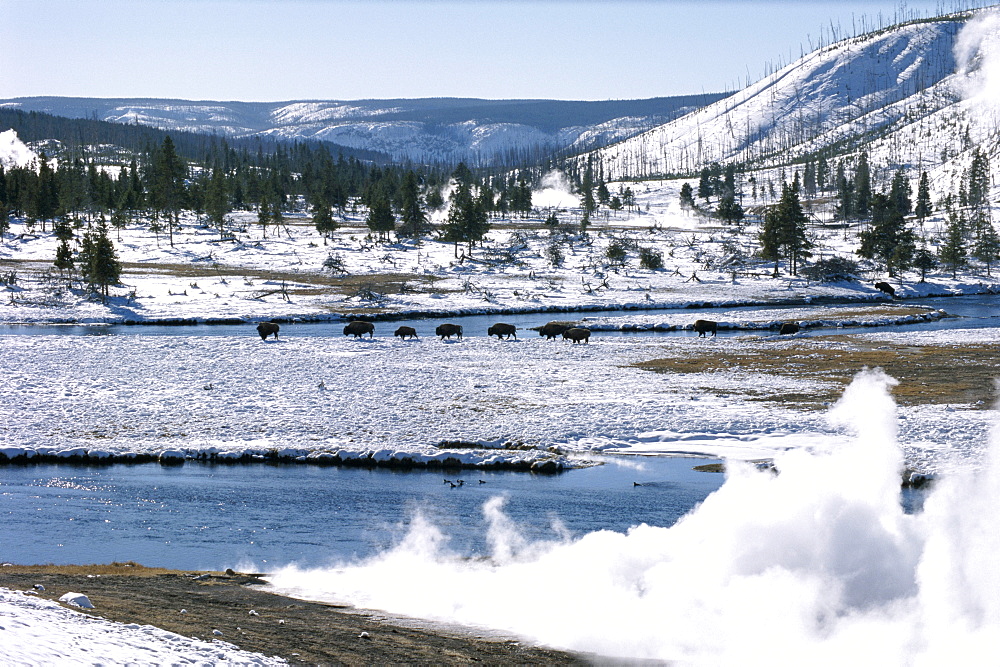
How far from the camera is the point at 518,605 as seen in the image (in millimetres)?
14656

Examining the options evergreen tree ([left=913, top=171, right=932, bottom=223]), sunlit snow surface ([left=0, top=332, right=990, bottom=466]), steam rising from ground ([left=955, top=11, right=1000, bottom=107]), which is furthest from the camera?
evergreen tree ([left=913, top=171, right=932, bottom=223])

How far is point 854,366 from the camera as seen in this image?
3862cm

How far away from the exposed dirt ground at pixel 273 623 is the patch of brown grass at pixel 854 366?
2033 centimetres

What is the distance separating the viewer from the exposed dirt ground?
12.1 metres

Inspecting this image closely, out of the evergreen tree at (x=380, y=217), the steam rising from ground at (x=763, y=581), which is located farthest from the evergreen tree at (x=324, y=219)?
the steam rising from ground at (x=763, y=581)

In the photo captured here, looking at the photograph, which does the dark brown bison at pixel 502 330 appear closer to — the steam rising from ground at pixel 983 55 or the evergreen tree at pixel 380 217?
the steam rising from ground at pixel 983 55

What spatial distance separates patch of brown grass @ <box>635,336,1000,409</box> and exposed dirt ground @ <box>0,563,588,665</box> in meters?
20.3

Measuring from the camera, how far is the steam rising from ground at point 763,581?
1186 cm

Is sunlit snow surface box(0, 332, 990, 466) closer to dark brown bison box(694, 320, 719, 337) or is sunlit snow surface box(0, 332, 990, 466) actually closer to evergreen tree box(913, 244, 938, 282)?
dark brown bison box(694, 320, 719, 337)

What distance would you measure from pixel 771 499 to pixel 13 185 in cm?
14021

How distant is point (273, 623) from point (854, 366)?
31.9m

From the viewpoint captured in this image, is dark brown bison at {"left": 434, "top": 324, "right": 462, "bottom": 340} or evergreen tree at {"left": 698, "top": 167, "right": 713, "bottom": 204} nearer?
dark brown bison at {"left": 434, "top": 324, "right": 462, "bottom": 340}

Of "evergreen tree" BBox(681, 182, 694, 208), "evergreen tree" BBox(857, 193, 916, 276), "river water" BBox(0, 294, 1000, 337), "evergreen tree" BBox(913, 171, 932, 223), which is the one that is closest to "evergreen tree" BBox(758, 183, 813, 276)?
"evergreen tree" BBox(857, 193, 916, 276)

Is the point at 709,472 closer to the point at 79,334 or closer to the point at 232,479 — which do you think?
the point at 232,479
